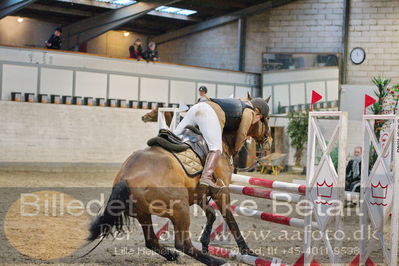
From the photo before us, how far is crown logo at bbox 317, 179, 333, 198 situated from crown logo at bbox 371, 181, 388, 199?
45cm

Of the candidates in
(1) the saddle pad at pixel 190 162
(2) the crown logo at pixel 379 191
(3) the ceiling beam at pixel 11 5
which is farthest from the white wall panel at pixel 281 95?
(1) the saddle pad at pixel 190 162

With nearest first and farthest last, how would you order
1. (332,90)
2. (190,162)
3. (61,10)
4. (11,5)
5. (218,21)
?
(190,162), (11,5), (332,90), (61,10), (218,21)

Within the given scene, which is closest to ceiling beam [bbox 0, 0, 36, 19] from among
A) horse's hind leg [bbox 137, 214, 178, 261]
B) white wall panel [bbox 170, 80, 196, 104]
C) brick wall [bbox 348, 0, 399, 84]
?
white wall panel [bbox 170, 80, 196, 104]

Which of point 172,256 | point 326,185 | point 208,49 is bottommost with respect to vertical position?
point 172,256

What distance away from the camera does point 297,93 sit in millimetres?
18031

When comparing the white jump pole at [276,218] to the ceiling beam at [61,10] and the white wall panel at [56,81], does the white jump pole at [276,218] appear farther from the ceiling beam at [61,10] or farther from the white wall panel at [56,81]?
the ceiling beam at [61,10]

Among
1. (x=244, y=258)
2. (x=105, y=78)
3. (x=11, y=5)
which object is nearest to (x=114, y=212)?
(x=244, y=258)

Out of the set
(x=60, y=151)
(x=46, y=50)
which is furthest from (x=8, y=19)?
(x=60, y=151)

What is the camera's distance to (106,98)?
1625 cm

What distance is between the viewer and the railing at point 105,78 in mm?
14539

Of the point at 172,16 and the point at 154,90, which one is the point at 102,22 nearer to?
the point at 172,16

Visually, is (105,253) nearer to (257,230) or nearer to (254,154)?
(254,154)

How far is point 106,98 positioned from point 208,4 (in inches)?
256

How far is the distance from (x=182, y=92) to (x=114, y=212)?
13978 mm
